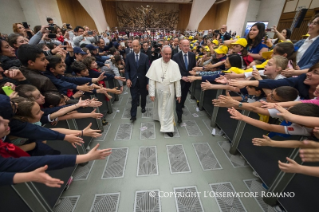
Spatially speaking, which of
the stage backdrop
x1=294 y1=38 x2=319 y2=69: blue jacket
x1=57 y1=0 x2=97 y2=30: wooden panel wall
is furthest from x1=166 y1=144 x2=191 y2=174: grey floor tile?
the stage backdrop

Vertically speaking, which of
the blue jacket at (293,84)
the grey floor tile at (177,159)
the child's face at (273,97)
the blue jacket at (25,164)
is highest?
the blue jacket at (293,84)

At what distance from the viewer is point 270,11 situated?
10.5 m

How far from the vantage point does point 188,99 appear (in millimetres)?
4938

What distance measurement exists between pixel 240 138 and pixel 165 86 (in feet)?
5.72

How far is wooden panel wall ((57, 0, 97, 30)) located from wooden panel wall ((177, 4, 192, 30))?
460 inches

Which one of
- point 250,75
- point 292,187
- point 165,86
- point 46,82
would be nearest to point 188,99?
point 165,86

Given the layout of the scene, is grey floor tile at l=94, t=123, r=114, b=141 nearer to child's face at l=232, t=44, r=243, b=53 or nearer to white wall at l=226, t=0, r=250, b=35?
child's face at l=232, t=44, r=243, b=53

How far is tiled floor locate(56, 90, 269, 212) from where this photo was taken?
1.90 m

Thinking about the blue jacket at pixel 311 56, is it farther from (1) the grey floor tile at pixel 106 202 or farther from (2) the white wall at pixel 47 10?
(2) the white wall at pixel 47 10

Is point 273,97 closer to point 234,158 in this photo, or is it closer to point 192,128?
point 234,158

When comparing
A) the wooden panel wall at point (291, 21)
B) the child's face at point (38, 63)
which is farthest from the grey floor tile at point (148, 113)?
the wooden panel wall at point (291, 21)

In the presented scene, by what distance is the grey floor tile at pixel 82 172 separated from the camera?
7.36ft

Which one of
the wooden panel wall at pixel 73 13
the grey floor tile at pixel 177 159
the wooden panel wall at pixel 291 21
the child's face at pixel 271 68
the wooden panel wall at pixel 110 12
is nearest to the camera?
the child's face at pixel 271 68

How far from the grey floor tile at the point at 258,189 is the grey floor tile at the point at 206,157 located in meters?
0.46
